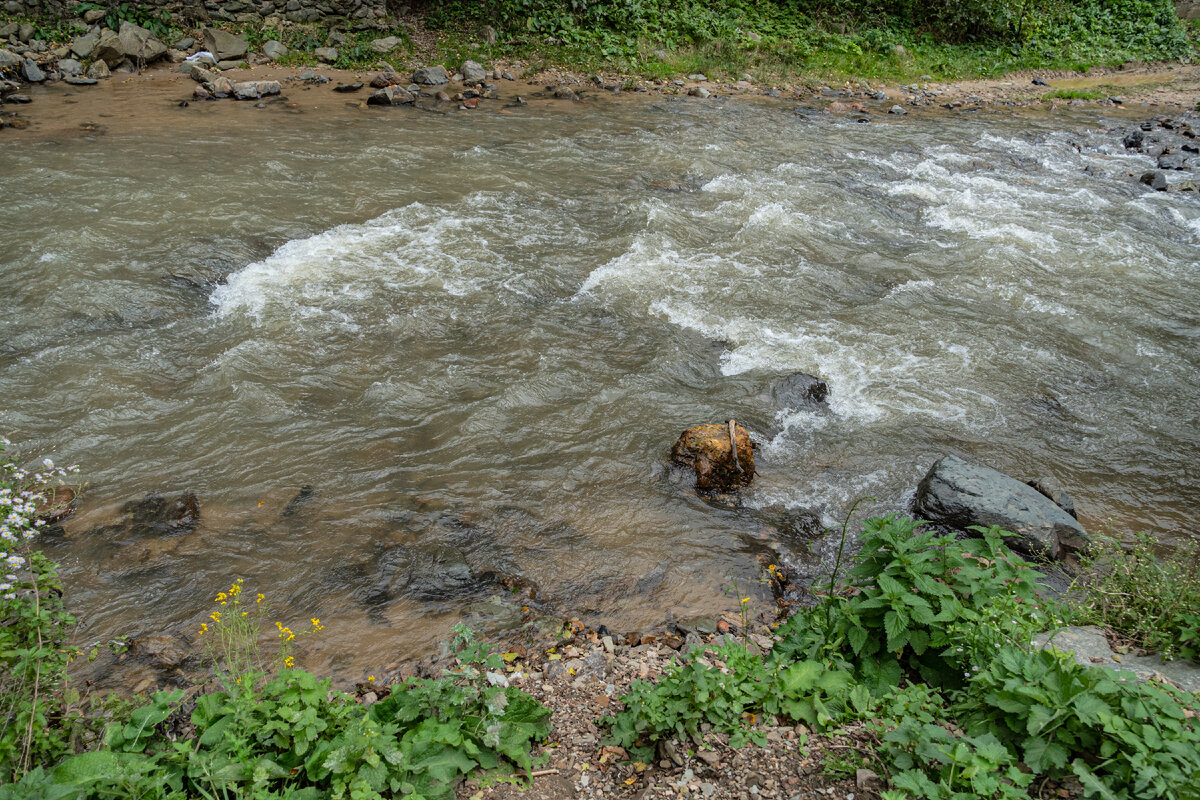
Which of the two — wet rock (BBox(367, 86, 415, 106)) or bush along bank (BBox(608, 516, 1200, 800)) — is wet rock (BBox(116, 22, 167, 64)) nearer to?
wet rock (BBox(367, 86, 415, 106))

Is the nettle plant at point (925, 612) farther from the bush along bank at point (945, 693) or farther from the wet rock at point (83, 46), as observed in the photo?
the wet rock at point (83, 46)

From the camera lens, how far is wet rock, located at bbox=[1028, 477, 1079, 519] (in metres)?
5.50

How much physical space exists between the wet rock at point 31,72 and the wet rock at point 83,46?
111 centimetres

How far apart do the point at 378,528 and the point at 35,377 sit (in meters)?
3.94

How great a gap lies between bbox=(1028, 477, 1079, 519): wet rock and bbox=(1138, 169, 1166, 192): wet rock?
10025mm

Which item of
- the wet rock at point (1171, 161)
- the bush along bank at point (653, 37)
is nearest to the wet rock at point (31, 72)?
the bush along bank at point (653, 37)

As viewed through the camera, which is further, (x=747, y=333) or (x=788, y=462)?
(x=747, y=333)

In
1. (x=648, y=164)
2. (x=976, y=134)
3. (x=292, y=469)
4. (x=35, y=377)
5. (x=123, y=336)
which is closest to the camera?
(x=292, y=469)

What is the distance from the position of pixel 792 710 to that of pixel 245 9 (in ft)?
67.0

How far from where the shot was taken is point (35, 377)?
6676 millimetres

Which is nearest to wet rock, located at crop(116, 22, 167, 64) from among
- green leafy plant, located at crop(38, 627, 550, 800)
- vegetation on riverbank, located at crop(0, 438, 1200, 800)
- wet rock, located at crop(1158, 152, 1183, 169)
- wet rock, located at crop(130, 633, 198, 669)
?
vegetation on riverbank, located at crop(0, 438, 1200, 800)

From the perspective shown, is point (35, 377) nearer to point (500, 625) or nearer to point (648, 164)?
point (500, 625)

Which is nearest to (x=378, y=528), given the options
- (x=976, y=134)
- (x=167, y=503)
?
(x=167, y=503)

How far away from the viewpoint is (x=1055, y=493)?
5.56 metres
